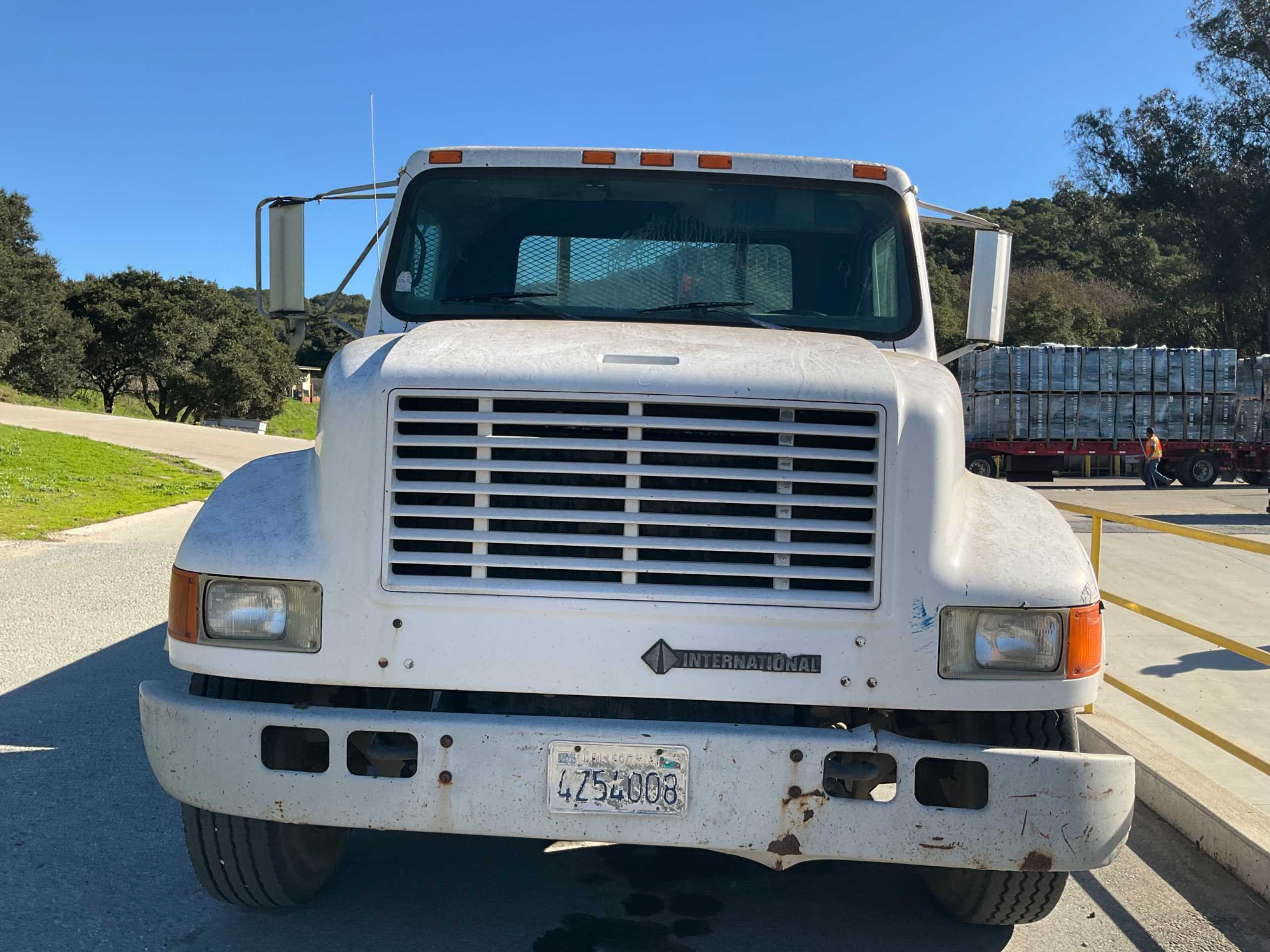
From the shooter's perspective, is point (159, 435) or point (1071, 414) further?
point (1071, 414)

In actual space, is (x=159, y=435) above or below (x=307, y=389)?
below

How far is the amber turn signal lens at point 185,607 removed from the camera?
3.13 m

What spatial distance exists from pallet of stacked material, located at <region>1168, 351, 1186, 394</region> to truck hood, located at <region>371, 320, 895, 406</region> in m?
27.9

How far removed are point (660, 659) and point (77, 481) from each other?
1590 centimetres

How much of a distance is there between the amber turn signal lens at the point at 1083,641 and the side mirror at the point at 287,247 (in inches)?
134

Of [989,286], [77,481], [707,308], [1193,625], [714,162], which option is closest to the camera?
[707,308]

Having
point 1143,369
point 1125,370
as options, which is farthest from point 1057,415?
point 1143,369

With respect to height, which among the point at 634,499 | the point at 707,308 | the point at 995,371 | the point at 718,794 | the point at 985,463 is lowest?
the point at 985,463

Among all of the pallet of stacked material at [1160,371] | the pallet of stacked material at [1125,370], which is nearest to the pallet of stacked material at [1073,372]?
the pallet of stacked material at [1125,370]

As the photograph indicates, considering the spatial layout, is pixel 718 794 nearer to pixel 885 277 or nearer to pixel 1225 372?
pixel 885 277

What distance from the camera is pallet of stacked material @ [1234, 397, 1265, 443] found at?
2853 cm

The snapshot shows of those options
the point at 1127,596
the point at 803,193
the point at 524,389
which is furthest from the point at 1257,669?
the point at 524,389

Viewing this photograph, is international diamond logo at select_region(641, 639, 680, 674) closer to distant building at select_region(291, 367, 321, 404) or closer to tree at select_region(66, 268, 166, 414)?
A: tree at select_region(66, 268, 166, 414)

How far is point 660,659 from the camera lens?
3.03 m
